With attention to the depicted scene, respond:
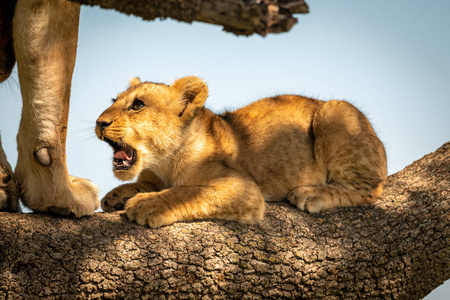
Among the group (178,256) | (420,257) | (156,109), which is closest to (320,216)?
(420,257)

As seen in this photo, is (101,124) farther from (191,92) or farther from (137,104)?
(191,92)

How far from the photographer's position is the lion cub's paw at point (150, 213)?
3.70 metres

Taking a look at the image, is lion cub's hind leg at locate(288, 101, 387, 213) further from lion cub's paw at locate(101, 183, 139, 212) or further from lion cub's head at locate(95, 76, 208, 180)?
lion cub's paw at locate(101, 183, 139, 212)

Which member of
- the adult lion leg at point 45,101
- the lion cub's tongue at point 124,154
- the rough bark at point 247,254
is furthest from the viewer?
the lion cub's tongue at point 124,154

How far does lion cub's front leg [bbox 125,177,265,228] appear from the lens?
374 cm

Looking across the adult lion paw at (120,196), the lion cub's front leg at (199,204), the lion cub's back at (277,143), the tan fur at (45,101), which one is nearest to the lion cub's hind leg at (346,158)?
the lion cub's back at (277,143)

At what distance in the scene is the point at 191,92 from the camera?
14.9 ft

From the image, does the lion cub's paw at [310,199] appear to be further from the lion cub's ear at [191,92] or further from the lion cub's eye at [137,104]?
the lion cub's eye at [137,104]

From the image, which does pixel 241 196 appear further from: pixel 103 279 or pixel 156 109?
pixel 103 279

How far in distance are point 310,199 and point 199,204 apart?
106 cm

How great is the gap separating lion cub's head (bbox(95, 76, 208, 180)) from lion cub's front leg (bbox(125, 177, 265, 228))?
474 mm

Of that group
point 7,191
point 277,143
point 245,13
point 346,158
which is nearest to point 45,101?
point 7,191

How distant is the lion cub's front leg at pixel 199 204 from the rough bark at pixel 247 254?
0.08 meters

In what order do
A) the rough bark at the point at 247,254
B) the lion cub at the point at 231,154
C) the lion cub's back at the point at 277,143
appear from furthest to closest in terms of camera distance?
the lion cub's back at the point at 277,143, the lion cub at the point at 231,154, the rough bark at the point at 247,254
